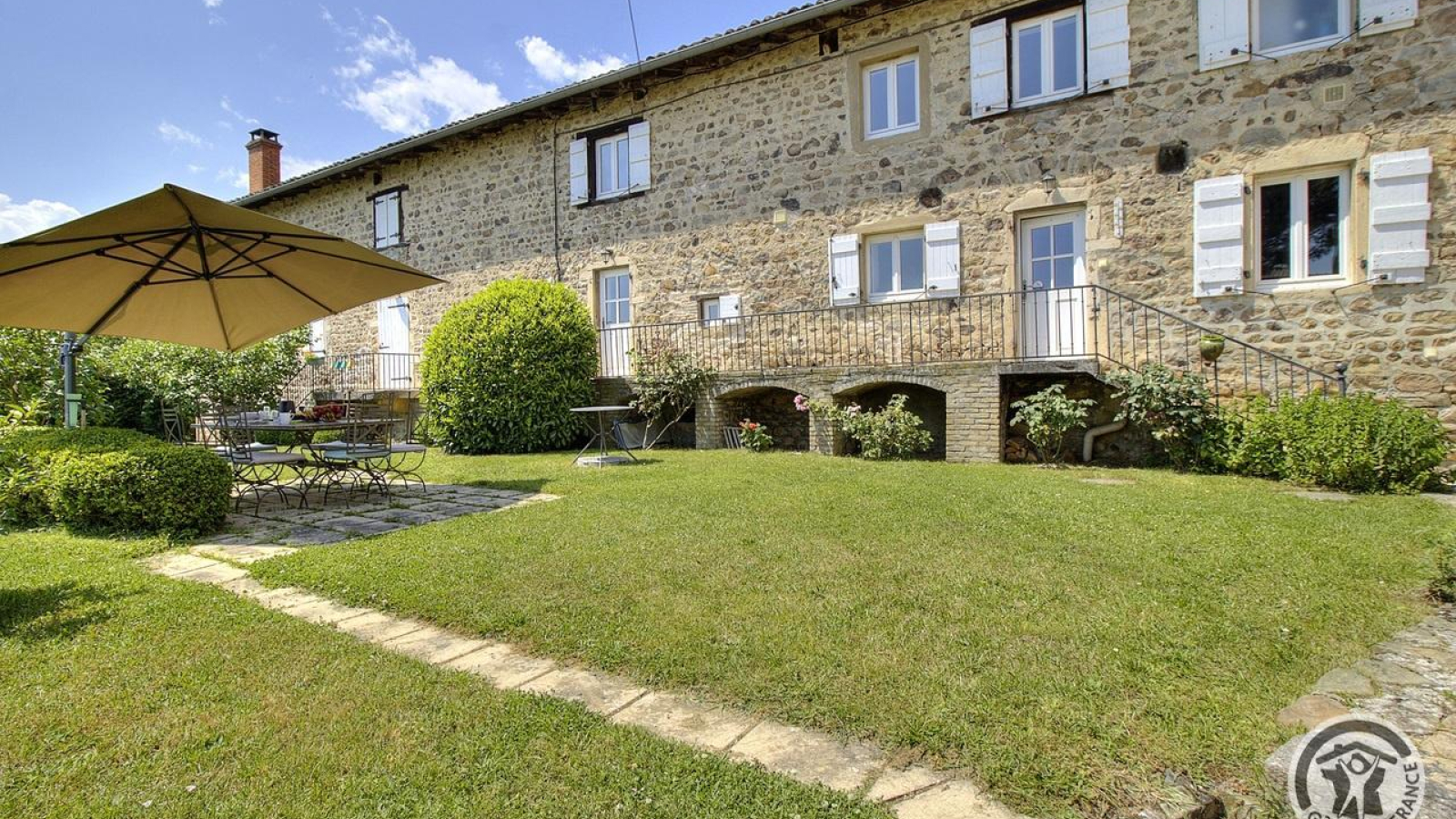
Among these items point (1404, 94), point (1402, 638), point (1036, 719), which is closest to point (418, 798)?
point (1036, 719)

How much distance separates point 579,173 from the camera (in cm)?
1305

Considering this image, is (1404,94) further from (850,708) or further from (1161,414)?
(850,708)

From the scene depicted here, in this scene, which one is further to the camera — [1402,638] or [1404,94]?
[1404,94]

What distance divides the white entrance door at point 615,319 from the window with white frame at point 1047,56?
269 inches

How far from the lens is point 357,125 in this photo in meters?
15.4

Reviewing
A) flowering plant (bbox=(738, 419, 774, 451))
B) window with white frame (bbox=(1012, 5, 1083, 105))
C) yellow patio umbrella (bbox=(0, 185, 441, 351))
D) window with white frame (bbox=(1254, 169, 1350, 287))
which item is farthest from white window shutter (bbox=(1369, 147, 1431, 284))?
yellow patio umbrella (bbox=(0, 185, 441, 351))

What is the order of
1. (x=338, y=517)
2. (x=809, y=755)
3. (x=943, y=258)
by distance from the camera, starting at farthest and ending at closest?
(x=943, y=258) < (x=338, y=517) < (x=809, y=755)

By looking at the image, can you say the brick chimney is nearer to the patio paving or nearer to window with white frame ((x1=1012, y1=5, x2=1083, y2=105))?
the patio paving

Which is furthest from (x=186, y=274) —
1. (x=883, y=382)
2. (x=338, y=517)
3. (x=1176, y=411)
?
(x=1176, y=411)

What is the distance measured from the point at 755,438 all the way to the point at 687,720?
26.3ft

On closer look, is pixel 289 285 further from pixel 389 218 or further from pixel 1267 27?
pixel 1267 27

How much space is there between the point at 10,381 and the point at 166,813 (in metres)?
9.03

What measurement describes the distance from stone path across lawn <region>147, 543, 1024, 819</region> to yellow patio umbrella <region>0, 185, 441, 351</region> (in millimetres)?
2951

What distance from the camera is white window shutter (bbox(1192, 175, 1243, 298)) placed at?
794 centimetres
